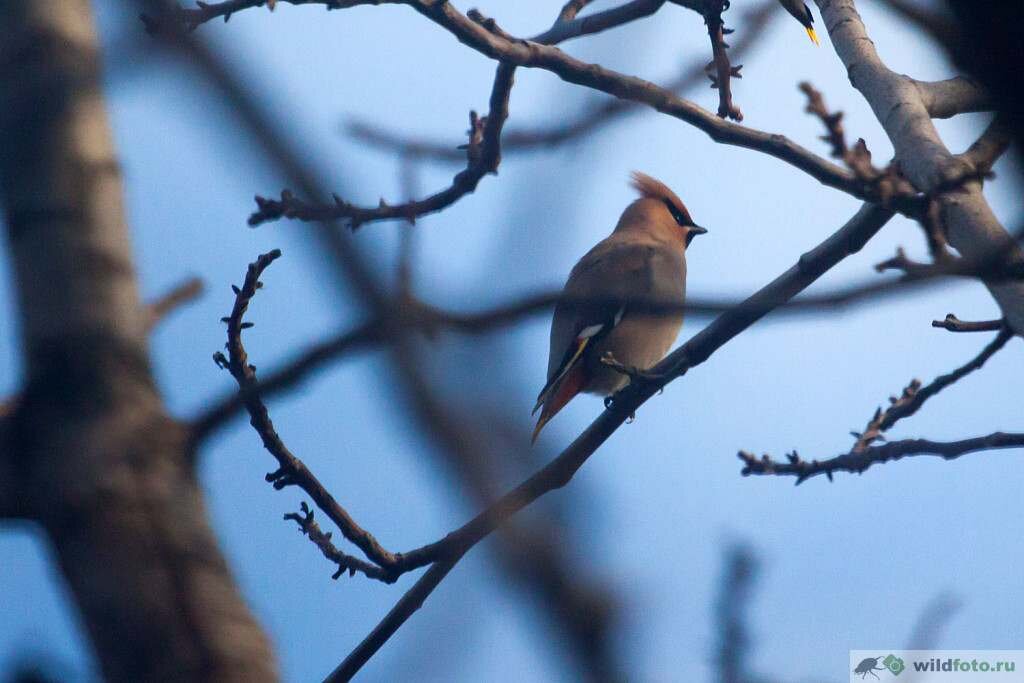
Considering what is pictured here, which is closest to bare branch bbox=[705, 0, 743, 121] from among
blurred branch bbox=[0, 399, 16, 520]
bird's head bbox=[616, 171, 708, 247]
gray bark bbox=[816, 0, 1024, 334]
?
gray bark bbox=[816, 0, 1024, 334]

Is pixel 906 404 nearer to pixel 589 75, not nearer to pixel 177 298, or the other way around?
pixel 589 75

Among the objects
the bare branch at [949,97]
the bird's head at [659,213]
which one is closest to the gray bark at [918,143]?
the bare branch at [949,97]

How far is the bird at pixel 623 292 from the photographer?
4.92 meters

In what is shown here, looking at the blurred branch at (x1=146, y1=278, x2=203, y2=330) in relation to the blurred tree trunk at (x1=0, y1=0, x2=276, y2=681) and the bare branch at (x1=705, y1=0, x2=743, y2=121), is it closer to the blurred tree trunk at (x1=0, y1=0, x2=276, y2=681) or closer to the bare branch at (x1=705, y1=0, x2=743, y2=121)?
the blurred tree trunk at (x1=0, y1=0, x2=276, y2=681)

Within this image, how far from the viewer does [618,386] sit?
504 cm

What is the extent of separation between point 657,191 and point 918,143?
406 cm

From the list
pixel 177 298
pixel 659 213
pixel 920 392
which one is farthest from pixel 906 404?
pixel 659 213

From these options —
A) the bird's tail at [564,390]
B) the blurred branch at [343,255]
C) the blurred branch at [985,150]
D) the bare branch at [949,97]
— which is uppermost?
the bird's tail at [564,390]

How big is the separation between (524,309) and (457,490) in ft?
1.60

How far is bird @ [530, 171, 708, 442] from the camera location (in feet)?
16.1

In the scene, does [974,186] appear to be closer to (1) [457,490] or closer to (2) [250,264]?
(2) [250,264]

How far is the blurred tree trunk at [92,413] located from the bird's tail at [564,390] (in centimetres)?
357

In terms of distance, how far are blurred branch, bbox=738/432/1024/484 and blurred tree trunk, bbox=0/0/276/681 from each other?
6.12 feet

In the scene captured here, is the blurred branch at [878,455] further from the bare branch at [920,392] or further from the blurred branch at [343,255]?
the blurred branch at [343,255]
